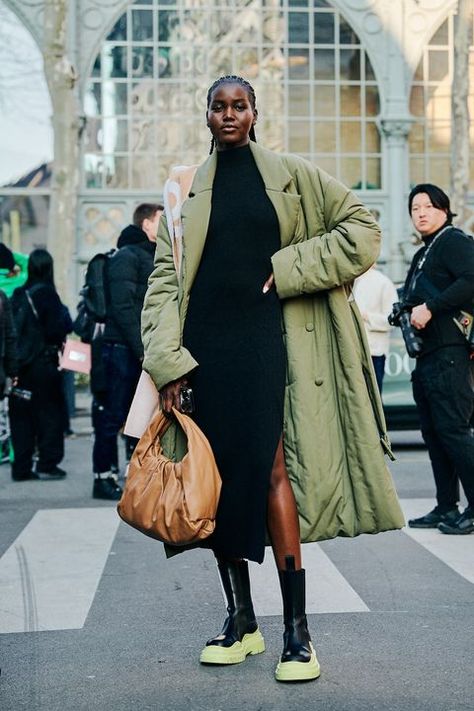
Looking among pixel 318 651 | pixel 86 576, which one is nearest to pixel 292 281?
pixel 318 651

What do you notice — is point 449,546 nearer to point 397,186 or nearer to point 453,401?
point 453,401

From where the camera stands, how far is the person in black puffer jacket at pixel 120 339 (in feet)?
29.8

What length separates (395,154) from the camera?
2381 cm

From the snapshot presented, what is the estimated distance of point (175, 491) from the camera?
423 cm

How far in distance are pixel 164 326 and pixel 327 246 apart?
0.61m

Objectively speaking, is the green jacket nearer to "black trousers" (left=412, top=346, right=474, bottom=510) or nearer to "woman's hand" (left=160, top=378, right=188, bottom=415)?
"woman's hand" (left=160, top=378, right=188, bottom=415)

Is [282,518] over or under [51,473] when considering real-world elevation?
over

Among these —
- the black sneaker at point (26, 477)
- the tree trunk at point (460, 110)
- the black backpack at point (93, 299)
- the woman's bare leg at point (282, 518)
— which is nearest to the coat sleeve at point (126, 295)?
the black backpack at point (93, 299)

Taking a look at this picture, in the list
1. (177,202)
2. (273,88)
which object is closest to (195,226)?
(177,202)

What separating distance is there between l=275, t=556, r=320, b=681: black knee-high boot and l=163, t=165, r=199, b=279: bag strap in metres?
1.08

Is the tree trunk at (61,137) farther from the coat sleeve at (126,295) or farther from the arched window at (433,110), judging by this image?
the coat sleeve at (126,295)

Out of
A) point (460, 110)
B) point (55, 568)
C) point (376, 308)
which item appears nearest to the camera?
point (55, 568)

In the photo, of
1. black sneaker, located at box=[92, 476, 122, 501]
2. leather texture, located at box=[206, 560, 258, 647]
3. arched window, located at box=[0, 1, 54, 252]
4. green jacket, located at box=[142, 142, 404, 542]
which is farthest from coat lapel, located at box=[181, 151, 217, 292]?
arched window, located at box=[0, 1, 54, 252]

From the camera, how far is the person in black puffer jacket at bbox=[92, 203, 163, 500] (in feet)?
29.8
